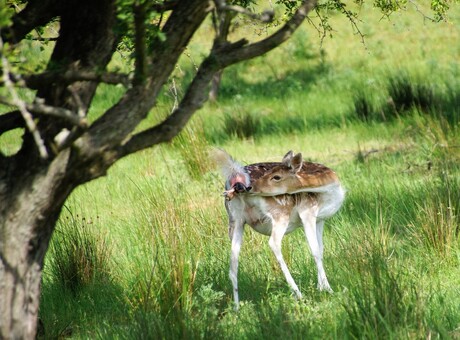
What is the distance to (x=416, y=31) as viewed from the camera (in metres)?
23.8

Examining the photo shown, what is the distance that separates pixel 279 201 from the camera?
6066mm

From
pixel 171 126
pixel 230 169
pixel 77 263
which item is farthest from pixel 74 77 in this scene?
pixel 77 263

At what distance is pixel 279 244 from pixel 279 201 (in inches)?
12.2

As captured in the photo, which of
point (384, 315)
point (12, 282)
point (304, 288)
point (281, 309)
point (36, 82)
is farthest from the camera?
point (304, 288)

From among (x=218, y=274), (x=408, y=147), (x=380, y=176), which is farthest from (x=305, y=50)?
(x=218, y=274)

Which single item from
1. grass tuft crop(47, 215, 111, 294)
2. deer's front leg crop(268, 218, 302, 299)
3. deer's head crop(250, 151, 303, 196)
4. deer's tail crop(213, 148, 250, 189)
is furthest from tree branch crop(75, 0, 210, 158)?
grass tuft crop(47, 215, 111, 294)

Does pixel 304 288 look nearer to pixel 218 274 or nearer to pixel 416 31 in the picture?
pixel 218 274

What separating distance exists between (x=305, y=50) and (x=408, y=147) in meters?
11.2

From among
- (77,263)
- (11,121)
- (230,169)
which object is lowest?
(77,263)

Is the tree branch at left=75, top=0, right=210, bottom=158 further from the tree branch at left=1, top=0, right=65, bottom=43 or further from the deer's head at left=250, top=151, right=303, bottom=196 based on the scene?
the deer's head at left=250, top=151, right=303, bottom=196

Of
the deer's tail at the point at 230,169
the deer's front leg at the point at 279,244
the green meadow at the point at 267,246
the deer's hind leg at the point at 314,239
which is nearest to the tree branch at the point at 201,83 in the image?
the green meadow at the point at 267,246

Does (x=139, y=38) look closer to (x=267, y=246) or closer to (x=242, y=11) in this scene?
(x=242, y=11)

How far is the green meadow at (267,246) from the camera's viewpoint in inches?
204

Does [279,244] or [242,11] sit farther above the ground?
[242,11]
